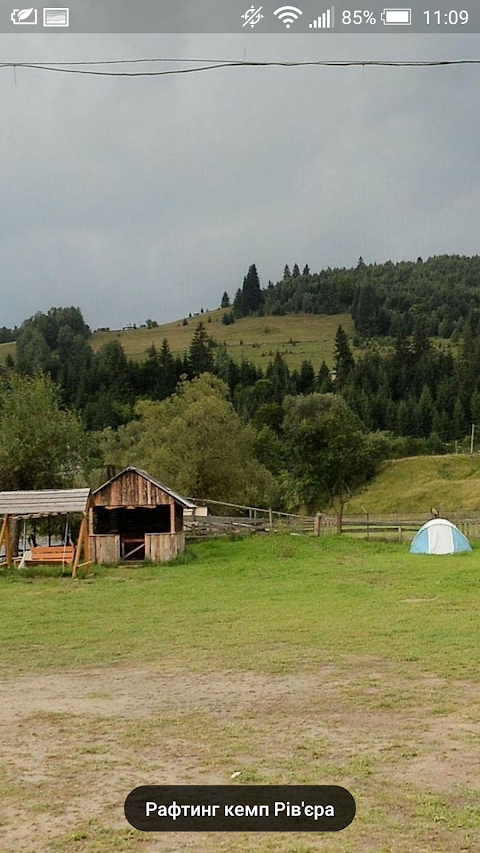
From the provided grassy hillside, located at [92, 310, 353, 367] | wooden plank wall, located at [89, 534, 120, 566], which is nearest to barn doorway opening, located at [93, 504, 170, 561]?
wooden plank wall, located at [89, 534, 120, 566]

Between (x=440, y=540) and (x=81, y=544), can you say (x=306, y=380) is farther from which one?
(x=81, y=544)

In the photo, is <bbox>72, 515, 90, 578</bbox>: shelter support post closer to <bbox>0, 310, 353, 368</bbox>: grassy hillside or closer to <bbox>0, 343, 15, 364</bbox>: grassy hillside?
<bbox>0, 310, 353, 368</bbox>: grassy hillside

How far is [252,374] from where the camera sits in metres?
127

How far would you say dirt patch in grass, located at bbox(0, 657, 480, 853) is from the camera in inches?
217

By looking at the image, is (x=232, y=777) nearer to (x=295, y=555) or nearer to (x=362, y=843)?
(x=362, y=843)

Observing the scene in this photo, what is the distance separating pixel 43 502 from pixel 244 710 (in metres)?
19.9

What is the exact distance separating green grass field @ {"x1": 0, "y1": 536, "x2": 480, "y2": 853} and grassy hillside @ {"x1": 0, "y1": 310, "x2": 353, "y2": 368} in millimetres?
125529

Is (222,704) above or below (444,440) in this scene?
above


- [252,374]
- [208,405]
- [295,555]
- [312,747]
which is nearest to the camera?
[312,747]

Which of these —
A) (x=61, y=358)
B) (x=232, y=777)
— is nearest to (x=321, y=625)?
(x=232, y=777)

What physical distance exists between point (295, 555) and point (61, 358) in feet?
354

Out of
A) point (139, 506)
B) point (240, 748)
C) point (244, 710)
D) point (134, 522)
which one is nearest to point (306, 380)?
point (134, 522)

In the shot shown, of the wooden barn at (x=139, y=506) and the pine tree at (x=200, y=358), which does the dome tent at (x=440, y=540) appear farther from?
the pine tree at (x=200, y=358)

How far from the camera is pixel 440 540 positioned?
1216 inches
